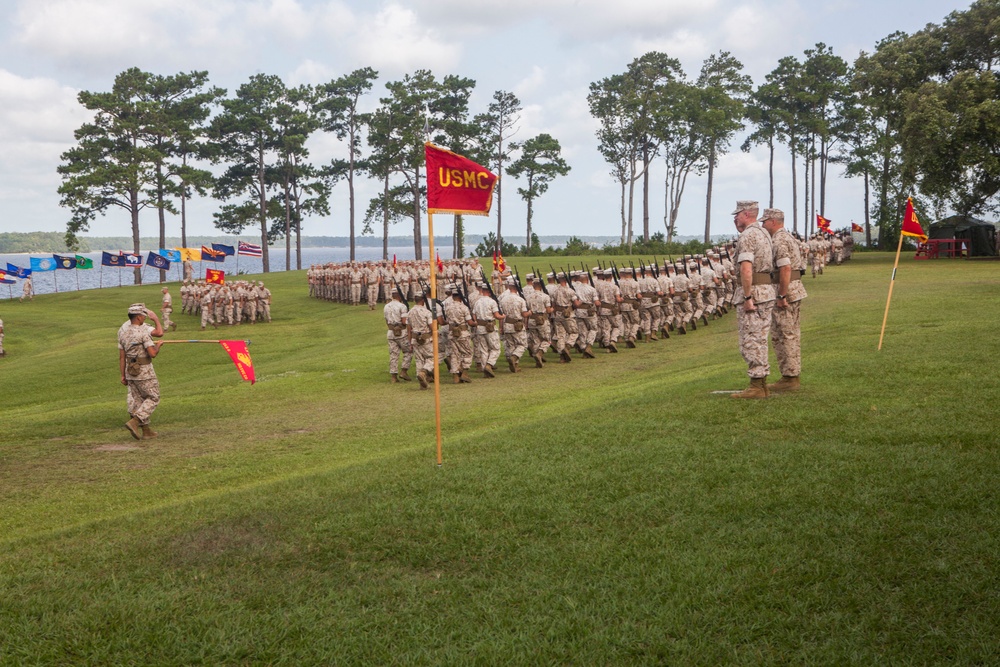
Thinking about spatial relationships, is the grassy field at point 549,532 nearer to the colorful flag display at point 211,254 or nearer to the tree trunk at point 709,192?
the colorful flag display at point 211,254

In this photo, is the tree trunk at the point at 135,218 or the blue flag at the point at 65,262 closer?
the blue flag at the point at 65,262

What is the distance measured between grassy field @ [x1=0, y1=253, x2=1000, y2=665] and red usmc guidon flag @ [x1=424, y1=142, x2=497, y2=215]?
2.66 m

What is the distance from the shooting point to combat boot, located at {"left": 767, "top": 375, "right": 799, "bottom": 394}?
35.1 ft

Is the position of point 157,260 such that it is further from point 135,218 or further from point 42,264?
point 135,218

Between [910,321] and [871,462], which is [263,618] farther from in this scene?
[910,321]

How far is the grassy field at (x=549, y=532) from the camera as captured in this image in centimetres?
489

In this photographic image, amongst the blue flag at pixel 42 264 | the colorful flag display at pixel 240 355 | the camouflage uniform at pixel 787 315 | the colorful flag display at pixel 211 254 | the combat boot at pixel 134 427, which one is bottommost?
the combat boot at pixel 134 427

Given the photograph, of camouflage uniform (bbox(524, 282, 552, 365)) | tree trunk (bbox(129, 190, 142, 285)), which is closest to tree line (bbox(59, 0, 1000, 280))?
tree trunk (bbox(129, 190, 142, 285))

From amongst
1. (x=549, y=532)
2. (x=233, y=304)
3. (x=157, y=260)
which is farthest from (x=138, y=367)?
(x=157, y=260)

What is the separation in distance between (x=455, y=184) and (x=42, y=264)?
45.6 m

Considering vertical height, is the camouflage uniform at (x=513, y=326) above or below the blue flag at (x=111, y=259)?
below

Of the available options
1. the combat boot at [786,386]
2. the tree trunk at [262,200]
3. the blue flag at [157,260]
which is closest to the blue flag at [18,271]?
the blue flag at [157,260]

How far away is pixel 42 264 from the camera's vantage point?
47469 millimetres

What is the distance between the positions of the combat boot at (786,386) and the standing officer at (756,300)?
0.29 meters
